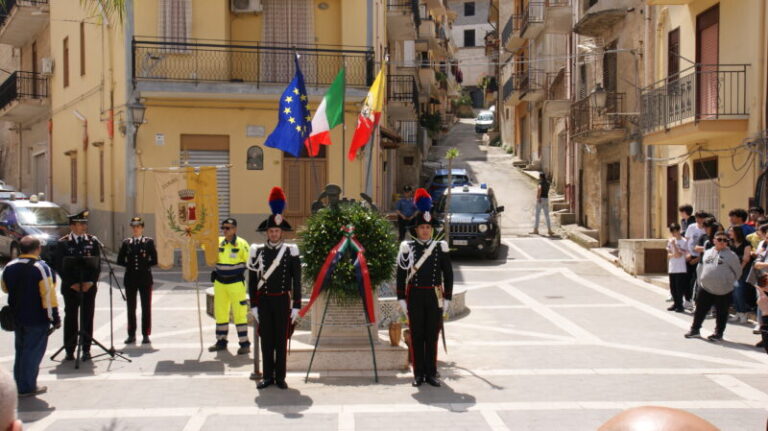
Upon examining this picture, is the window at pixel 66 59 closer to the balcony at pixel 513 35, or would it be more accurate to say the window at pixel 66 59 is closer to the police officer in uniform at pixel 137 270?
the police officer in uniform at pixel 137 270

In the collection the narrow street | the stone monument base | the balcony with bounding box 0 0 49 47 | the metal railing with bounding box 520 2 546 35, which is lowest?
the narrow street

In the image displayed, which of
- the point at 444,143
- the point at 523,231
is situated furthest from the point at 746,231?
the point at 444,143

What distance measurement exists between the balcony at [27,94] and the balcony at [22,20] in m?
1.81

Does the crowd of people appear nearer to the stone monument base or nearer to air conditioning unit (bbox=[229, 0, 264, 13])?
the stone monument base

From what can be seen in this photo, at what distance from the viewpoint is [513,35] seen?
39.8 m

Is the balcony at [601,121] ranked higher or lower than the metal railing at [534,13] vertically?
lower

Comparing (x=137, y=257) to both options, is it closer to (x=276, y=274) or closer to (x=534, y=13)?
(x=276, y=274)

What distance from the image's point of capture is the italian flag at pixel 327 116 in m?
11.9

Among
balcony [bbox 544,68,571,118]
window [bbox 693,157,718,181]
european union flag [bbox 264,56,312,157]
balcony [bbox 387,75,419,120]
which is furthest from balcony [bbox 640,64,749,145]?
balcony [bbox 387,75,419,120]

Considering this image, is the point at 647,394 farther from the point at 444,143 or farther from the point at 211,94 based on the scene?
the point at 444,143

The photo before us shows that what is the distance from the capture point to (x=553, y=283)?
696 inches

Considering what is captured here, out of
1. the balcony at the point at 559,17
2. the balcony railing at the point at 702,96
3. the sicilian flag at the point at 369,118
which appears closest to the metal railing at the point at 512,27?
the balcony at the point at 559,17

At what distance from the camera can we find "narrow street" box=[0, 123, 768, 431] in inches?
297

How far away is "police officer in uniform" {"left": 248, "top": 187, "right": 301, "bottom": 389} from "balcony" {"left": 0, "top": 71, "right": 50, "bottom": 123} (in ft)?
77.8
